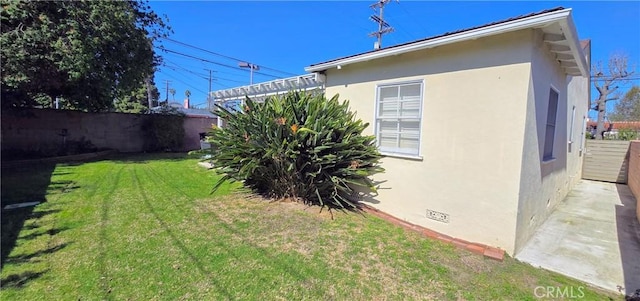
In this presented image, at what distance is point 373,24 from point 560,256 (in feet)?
53.5

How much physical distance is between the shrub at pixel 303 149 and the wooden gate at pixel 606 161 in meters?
11.3

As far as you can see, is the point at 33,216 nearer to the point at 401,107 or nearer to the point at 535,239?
the point at 401,107

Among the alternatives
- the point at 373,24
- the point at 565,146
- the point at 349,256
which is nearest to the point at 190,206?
the point at 349,256

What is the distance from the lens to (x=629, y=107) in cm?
2655

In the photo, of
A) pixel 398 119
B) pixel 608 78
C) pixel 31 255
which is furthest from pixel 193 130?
pixel 608 78

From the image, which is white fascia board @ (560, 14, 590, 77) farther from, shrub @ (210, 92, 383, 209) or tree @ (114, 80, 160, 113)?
tree @ (114, 80, 160, 113)

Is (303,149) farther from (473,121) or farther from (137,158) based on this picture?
(137,158)

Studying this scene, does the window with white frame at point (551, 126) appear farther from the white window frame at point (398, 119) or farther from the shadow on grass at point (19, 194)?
the shadow on grass at point (19, 194)

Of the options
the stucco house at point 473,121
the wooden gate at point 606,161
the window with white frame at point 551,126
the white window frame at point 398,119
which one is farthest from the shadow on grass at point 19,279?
the wooden gate at point 606,161

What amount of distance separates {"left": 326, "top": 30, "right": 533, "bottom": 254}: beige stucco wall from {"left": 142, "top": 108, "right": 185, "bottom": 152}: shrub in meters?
13.5

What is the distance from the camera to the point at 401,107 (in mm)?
5168

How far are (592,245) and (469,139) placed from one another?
8.59 feet

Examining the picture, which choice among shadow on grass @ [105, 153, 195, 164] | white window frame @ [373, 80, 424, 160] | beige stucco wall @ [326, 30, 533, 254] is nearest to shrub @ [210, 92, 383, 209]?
white window frame @ [373, 80, 424, 160]

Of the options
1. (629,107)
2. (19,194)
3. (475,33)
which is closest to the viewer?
(475,33)
